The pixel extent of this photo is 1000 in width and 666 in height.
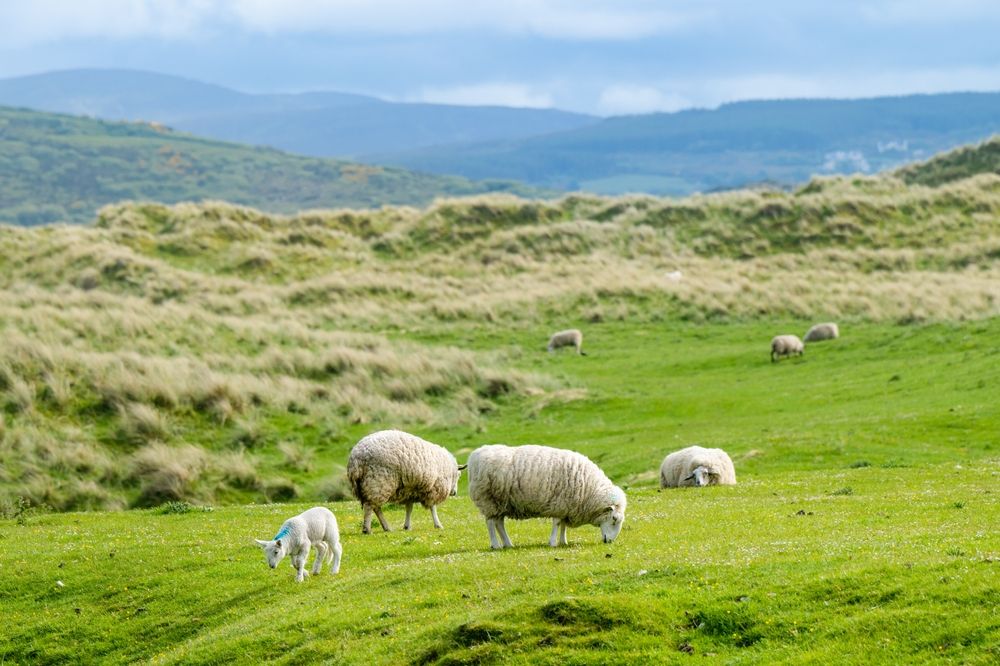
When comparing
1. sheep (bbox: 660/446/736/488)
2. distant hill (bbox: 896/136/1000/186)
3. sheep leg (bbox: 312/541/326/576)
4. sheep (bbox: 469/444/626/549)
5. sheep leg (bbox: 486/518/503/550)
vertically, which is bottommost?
sheep (bbox: 660/446/736/488)

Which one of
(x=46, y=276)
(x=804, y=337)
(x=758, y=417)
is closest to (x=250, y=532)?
(x=758, y=417)

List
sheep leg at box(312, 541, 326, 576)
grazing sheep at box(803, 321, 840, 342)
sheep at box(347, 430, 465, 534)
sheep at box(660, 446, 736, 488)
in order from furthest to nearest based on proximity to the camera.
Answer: grazing sheep at box(803, 321, 840, 342) → sheep at box(660, 446, 736, 488) → sheep at box(347, 430, 465, 534) → sheep leg at box(312, 541, 326, 576)

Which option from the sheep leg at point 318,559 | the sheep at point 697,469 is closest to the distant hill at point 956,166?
the sheep at point 697,469

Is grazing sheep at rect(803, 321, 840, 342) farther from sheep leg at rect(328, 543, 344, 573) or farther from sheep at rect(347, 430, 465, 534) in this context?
sheep leg at rect(328, 543, 344, 573)

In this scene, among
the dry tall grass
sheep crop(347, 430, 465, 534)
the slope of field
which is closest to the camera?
the slope of field

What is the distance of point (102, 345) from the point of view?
154 feet

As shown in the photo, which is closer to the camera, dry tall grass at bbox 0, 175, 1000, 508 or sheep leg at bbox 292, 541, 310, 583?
sheep leg at bbox 292, 541, 310, 583

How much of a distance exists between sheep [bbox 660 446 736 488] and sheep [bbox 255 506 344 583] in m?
12.5

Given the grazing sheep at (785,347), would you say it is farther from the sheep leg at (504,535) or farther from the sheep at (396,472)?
the sheep leg at (504,535)

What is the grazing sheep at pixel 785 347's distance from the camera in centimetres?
5038

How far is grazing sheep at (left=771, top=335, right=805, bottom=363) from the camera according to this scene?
165ft

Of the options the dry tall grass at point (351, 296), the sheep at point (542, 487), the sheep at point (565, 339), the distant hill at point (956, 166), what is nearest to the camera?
the sheep at point (542, 487)

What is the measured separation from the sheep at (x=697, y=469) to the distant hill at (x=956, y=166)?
262 ft

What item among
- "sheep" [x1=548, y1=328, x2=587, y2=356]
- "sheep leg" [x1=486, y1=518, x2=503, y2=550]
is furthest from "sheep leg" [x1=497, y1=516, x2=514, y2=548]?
"sheep" [x1=548, y1=328, x2=587, y2=356]
